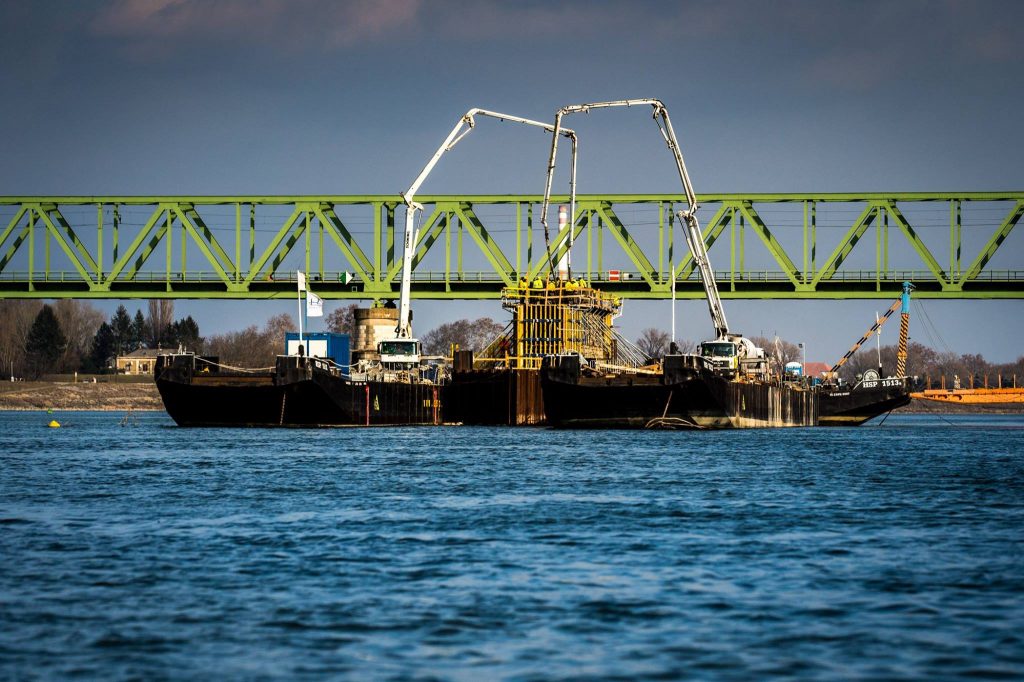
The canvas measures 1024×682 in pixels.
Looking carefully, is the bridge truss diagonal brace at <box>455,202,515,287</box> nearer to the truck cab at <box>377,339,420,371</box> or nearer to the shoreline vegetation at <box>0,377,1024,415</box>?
the truck cab at <box>377,339,420,371</box>

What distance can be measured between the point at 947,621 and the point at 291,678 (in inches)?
317

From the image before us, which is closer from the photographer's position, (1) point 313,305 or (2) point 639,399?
(2) point 639,399

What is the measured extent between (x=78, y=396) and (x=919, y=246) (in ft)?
378

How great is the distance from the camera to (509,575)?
20984 mm

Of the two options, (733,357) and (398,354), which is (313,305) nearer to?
(398,354)

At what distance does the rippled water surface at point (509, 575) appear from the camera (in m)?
15.4

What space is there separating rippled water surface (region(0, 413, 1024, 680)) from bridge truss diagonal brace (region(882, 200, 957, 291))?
62059mm

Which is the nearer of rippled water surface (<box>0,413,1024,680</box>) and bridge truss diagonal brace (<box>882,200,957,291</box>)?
rippled water surface (<box>0,413,1024,680</box>)

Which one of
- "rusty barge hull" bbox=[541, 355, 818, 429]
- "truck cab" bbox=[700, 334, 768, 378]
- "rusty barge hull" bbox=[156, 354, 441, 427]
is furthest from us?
"truck cab" bbox=[700, 334, 768, 378]

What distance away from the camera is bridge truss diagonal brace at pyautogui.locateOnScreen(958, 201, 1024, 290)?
102 meters

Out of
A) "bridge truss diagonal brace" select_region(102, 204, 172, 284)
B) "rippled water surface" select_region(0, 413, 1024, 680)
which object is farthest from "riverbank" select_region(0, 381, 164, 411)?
"rippled water surface" select_region(0, 413, 1024, 680)

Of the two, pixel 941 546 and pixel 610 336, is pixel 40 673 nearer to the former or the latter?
pixel 941 546

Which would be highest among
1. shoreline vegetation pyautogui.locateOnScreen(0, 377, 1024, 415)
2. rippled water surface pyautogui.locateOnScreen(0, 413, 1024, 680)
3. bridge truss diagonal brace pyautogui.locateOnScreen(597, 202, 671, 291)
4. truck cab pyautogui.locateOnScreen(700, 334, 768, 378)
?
bridge truss diagonal brace pyautogui.locateOnScreen(597, 202, 671, 291)

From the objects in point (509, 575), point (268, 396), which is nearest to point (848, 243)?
point (268, 396)
